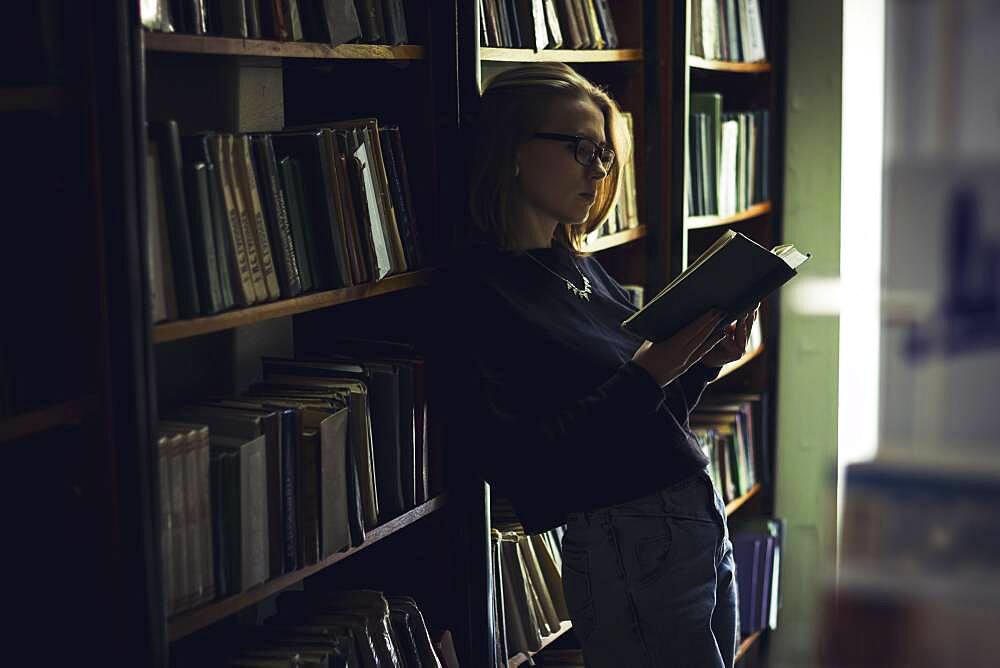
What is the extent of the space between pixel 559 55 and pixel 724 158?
861mm

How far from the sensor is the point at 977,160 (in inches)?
152

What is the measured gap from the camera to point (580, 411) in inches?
62.2

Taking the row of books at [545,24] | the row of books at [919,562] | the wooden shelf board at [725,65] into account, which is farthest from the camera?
the row of books at [919,562]

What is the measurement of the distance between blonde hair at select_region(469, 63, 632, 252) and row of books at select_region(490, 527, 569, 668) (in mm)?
593

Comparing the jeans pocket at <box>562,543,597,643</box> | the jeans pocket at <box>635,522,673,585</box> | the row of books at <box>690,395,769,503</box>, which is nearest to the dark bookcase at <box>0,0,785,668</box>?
the jeans pocket at <box>562,543,597,643</box>

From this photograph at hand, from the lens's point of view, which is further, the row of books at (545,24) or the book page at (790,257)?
the row of books at (545,24)

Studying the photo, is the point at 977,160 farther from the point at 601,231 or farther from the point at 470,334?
the point at 470,334

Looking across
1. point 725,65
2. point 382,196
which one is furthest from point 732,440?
point 382,196

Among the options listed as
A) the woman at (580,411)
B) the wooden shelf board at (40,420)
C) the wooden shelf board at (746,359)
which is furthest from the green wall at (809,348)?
the wooden shelf board at (40,420)

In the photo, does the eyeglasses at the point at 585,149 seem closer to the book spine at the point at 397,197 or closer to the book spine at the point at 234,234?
the book spine at the point at 397,197

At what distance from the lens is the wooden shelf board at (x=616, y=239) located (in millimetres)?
2240

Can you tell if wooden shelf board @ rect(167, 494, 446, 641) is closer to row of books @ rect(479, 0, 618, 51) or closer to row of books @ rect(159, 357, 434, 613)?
row of books @ rect(159, 357, 434, 613)

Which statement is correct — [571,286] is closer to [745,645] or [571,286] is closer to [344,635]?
[344,635]

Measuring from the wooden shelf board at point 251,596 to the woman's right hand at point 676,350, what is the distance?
0.43 meters
